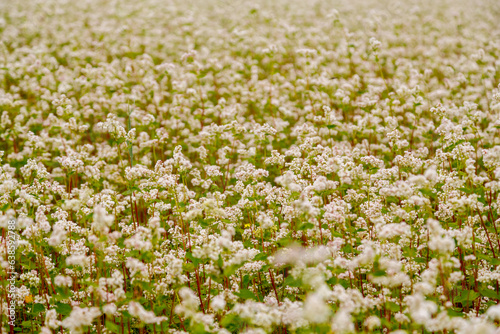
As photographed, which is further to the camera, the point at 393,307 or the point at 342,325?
the point at 393,307

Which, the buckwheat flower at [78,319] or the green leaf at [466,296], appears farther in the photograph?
the green leaf at [466,296]

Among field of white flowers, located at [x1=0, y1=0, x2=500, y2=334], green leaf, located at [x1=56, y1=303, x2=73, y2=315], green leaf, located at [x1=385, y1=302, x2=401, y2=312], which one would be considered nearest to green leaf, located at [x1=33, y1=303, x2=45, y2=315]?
field of white flowers, located at [x1=0, y1=0, x2=500, y2=334]

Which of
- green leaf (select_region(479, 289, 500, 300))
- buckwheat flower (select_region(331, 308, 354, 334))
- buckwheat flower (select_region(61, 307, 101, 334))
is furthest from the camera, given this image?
green leaf (select_region(479, 289, 500, 300))

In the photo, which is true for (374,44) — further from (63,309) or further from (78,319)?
(78,319)

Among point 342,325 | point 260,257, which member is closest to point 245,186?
point 260,257

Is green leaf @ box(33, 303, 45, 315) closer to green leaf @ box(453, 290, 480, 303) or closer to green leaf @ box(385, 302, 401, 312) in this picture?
green leaf @ box(385, 302, 401, 312)

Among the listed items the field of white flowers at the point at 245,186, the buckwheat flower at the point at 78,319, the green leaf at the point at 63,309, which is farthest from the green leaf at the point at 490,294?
the green leaf at the point at 63,309

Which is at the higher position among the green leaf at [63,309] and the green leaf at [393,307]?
the green leaf at [393,307]

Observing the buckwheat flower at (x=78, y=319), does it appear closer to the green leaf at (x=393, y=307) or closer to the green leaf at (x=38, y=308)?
Answer: the green leaf at (x=38, y=308)

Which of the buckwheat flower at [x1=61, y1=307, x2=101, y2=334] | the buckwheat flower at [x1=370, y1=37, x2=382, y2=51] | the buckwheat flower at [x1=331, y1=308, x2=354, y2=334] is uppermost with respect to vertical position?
the buckwheat flower at [x1=370, y1=37, x2=382, y2=51]
